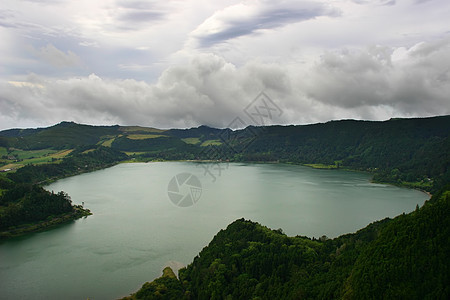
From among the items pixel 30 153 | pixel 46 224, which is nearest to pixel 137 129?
pixel 30 153

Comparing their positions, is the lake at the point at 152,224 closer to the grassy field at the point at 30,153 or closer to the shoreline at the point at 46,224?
the shoreline at the point at 46,224

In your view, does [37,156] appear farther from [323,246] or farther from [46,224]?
[323,246]

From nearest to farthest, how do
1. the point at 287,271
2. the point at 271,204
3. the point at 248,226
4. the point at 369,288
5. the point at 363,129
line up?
1. the point at 369,288
2. the point at 287,271
3. the point at 248,226
4. the point at 271,204
5. the point at 363,129

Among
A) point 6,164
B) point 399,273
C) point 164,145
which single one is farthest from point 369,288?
point 164,145

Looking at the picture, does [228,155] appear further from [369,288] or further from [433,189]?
[369,288]

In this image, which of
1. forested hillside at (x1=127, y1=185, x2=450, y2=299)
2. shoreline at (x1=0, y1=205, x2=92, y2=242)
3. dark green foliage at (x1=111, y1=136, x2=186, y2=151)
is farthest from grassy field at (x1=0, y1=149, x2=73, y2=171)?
forested hillside at (x1=127, y1=185, x2=450, y2=299)

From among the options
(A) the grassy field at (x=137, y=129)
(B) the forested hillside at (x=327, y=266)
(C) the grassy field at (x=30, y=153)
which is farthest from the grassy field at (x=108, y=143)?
(B) the forested hillside at (x=327, y=266)

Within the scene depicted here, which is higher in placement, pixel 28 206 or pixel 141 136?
pixel 141 136

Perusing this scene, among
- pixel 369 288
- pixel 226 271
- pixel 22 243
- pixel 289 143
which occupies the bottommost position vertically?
pixel 22 243
